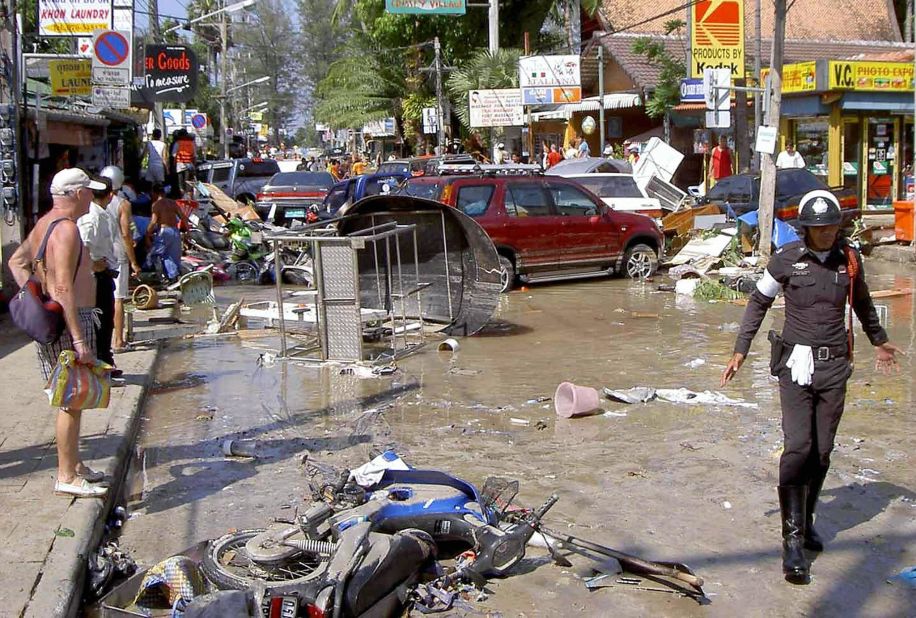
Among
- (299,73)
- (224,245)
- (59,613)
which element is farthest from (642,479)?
(299,73)

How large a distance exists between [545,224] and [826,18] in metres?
29.8

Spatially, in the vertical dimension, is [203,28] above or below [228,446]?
above

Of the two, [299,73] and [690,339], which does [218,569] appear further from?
[299,73]

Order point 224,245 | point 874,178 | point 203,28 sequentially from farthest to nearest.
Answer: point 203,28 → point 874,178 → point 224,245

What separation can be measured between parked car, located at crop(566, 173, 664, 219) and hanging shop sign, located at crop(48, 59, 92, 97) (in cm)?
902

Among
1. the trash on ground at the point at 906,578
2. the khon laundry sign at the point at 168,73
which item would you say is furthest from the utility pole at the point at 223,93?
the trash on ground at the point at 906,578

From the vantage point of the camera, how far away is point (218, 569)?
4613 millimetres

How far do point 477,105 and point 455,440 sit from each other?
80.7ft

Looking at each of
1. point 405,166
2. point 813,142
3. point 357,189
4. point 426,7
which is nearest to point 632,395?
point 357,189

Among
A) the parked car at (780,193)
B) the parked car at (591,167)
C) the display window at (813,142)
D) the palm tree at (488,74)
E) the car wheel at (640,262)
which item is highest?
the palm tree at (488,74)

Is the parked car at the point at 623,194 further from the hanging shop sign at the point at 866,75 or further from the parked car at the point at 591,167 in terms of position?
the hanging shop sign at the point at 866,75

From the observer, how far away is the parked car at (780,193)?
18792 mm

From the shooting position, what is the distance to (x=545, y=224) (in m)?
15.8

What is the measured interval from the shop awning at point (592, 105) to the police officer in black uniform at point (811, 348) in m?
26.8
